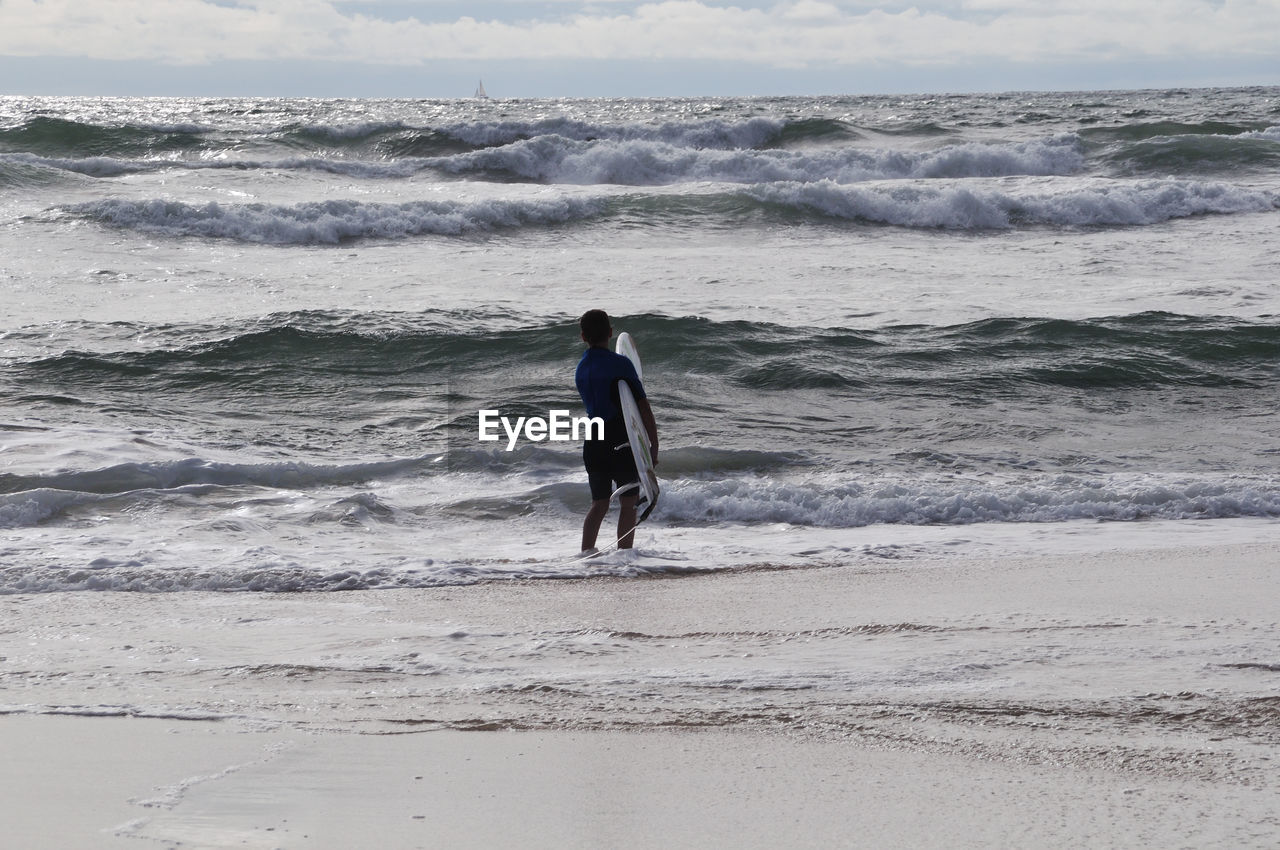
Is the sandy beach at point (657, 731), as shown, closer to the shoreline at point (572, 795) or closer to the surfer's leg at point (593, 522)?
the shoreline at point (572, 795)

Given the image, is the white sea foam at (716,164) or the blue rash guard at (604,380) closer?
the blue rash guard at (604,380)

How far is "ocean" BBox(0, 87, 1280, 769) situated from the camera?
4.19 metres

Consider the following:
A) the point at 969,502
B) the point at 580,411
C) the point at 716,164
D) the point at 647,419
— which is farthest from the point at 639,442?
the point at 716,164

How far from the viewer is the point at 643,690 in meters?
3.98

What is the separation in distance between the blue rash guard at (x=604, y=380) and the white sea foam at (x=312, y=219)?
12.9 m

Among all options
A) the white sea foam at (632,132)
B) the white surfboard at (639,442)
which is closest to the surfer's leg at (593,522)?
the white surfboard at (639,442)

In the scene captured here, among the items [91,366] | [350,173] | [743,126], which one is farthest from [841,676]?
[743,126]

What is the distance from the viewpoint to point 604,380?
6.07m

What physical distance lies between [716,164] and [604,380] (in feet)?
66.4

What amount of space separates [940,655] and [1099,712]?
0.71m

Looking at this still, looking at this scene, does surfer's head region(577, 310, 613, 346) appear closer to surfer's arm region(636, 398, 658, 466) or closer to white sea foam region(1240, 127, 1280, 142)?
surfer's arm region(636, 398, 658, 466)

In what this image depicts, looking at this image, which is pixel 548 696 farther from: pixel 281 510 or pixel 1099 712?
pixel 281 510

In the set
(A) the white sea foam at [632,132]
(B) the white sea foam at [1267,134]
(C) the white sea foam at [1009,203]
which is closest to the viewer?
(C) the white sea foam at [1009,203]

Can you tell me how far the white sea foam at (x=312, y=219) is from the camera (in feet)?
59.0
